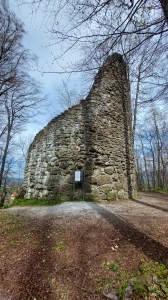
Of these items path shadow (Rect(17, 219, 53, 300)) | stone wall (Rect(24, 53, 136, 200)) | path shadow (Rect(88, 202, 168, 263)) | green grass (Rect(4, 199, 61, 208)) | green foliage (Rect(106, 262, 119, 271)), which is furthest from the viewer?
stone wall (Rect(24, 53, 136, 200))

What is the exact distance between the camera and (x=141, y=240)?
268cm

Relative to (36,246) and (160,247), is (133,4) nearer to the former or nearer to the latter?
(160,247)

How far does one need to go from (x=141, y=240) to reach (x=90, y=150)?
3.74 meters

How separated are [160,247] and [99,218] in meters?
1.52

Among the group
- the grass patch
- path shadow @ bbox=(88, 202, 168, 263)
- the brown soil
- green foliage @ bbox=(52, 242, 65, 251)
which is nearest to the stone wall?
the brown soil

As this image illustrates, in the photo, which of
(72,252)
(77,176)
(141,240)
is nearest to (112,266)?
(72,252)

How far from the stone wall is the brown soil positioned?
214cm

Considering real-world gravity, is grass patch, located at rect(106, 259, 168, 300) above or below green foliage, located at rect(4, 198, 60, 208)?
below

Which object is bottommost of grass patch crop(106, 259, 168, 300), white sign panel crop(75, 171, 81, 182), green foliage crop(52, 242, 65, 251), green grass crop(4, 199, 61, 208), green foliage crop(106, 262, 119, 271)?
grass patch crop(106, 259, 168, 300)

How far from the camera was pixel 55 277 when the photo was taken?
192 cm

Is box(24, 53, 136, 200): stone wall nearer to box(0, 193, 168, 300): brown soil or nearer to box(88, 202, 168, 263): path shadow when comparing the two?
box(0, 193, 168, 300): brown soil

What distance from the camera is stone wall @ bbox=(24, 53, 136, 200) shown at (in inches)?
229

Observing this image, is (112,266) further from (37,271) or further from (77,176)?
(77,176)

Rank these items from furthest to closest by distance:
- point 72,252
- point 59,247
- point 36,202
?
point 36,202 → point 59,247 → point 72,252
